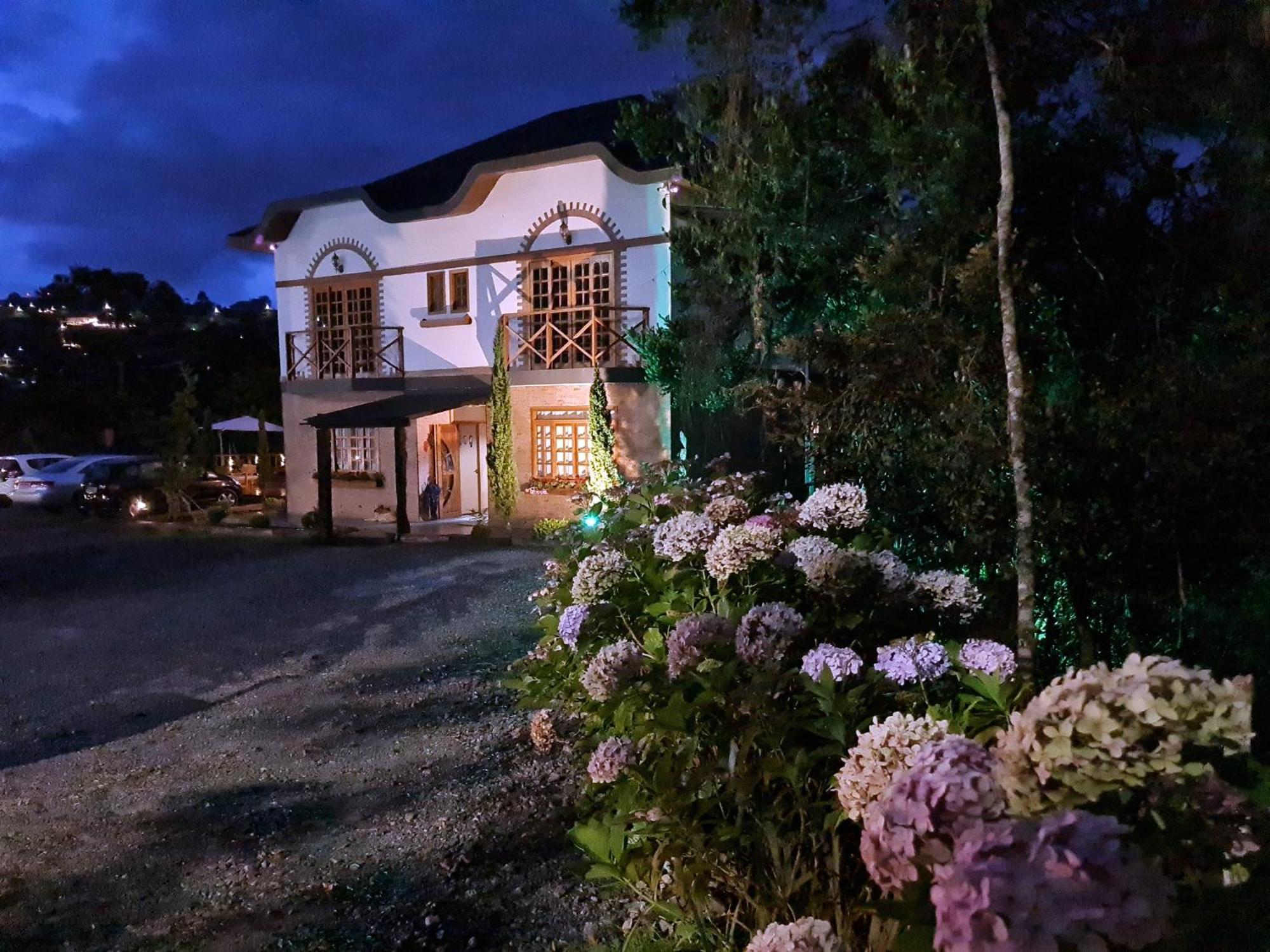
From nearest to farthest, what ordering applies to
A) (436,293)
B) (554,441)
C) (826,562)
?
(826,562) → (554,441) → (436,293)

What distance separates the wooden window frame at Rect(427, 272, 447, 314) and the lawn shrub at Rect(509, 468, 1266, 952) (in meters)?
13.9

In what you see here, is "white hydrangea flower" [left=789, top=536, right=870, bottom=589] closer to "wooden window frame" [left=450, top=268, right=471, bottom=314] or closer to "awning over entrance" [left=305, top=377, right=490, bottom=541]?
"awning over entrance" [left=305, top=377, right=490, bottom=541]

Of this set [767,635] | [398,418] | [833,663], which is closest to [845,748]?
[833,663]

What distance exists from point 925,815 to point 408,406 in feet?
55.2

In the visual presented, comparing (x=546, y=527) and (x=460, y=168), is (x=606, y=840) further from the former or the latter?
(x=460, y=168)

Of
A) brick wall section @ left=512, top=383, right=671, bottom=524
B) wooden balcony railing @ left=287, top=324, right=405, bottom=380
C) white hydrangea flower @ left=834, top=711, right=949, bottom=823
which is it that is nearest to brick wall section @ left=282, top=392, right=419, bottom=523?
wooden balcony railing @ left=287, top=324, right=405, bottom=380

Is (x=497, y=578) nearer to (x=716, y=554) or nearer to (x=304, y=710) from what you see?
(x=304, y=710)

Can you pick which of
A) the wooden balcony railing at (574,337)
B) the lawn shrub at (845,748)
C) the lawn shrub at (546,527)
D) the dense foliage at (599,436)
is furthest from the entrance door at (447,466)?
the lawn shrub at (845,748)

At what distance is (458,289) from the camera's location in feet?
60.8

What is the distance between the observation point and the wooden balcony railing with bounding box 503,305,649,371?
16188 mm

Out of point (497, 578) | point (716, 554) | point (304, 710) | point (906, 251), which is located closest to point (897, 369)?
point (906, 251)

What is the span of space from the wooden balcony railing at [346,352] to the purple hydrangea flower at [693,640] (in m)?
16.8

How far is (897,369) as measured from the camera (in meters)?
5.90

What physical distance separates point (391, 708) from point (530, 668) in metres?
2.06
